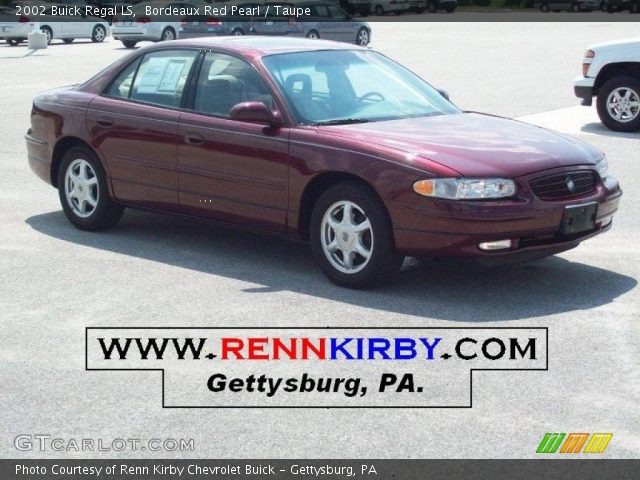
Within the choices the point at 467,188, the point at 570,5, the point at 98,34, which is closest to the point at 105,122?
the point at 467,188

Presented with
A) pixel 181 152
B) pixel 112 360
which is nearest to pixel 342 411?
pixel 112 360

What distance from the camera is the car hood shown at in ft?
24.3

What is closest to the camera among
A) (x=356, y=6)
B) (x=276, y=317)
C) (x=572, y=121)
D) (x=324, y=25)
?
(x=276, y=317)

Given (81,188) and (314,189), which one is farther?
(81,188)

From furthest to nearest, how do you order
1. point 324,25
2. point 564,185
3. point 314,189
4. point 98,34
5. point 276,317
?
point 98,34 → point 324,25 → point 314,189 → point 564,185 → point 276,317

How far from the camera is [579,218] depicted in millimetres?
7629

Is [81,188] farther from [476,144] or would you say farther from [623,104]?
[623,104]

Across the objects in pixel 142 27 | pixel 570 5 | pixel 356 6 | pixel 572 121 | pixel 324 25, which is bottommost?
pixel 356 6

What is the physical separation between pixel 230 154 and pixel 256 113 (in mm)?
422

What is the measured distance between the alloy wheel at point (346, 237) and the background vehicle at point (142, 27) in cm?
3024

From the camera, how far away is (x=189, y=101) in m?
8.80

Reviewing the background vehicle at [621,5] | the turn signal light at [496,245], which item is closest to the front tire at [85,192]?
the turn signal light at [496,245]

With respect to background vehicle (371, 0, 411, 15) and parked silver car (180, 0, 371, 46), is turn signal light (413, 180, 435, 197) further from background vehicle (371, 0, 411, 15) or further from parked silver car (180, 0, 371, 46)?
background vehicle (371, 0, 411, 15)
